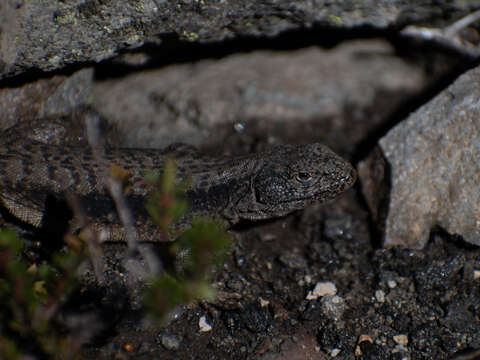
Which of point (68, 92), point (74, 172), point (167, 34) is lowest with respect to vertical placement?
point (74, 172)

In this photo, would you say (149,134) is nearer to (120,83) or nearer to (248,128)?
(120,83)

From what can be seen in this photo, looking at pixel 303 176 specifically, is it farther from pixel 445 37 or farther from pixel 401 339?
pixel 445 37

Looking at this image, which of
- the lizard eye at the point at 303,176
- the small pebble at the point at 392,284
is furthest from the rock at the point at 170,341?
the small pebble at the point at 392,284

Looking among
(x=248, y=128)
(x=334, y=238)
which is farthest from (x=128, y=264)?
(x=248, y=128)

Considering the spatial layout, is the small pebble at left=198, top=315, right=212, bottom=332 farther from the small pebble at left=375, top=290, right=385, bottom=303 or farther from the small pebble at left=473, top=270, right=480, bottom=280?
the small pebble at left=473, top=270, right=480, bottom=280

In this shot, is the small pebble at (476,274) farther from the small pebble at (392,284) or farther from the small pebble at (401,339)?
the small pebble at (401,339)

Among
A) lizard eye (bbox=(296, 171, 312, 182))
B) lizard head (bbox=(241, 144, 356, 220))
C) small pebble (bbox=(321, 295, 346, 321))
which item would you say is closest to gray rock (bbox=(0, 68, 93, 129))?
lizard head (bbox=(241, 144, 356, 220))

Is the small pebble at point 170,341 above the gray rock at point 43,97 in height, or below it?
below
